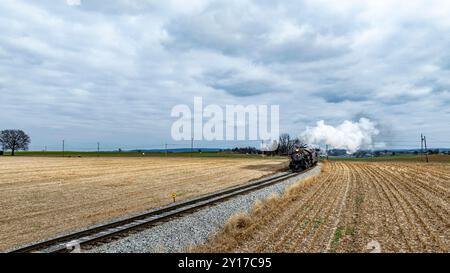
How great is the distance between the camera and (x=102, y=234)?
12.3 metres

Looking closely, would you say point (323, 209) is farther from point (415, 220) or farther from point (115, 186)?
point (115, 186)

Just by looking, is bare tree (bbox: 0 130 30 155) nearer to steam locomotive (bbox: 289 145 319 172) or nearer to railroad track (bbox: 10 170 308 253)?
steam locomotive (bbox: 289 145 319 172)

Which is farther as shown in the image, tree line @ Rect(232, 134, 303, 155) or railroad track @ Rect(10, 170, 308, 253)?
tree line @ Rect(232, 134, 303, 155)

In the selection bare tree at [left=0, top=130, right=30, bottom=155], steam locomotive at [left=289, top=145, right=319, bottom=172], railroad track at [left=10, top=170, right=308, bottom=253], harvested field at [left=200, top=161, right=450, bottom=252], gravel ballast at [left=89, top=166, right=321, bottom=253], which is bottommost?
gravel ballast at [left=89, top=166, right=321, bottom=253]

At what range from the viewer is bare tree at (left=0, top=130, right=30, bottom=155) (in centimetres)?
14100

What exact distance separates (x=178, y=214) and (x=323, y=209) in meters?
6.86

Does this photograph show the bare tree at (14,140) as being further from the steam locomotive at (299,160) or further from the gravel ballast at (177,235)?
the gravel ballast at (177,235)

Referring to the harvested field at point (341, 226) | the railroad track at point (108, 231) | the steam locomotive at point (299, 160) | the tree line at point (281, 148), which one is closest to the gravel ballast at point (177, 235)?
the railroad track at point (108, 231)

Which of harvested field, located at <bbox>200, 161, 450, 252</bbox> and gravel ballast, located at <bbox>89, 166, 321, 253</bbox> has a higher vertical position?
harvested field, located at <bbox>200, 161, 450, 252</bbox>

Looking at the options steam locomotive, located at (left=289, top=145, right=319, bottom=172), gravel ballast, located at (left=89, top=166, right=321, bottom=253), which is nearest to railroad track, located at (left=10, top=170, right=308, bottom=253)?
gravel ballast, located at (left=89, top=166, right=321, bottom=253)

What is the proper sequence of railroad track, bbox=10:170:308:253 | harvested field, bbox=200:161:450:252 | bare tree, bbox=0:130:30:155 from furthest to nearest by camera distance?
bare tree, bbox=0:130:30:155
railroad track, bbox=10:170:308:253
harvested field, bbox=200:161:450:252

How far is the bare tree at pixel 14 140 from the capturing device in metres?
141

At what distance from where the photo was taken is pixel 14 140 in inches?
5581
